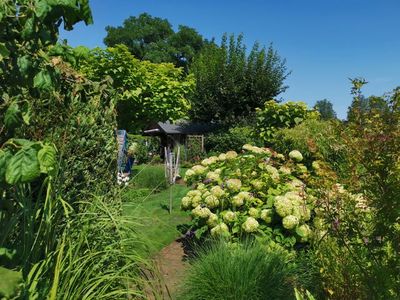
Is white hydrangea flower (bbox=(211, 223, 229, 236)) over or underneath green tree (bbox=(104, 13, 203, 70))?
underneath

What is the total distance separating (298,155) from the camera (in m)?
6.83

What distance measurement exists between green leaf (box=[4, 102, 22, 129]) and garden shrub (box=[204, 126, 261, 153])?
21.4m

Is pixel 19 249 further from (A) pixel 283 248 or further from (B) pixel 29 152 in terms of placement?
(A) pixel 283 248

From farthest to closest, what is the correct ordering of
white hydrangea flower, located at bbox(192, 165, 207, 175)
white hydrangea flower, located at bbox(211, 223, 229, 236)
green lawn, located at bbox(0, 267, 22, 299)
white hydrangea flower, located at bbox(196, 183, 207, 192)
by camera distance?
white hydrangea flower, located at bbox(192, 165, 207, 175) < white hydrangea flower, located at bbox(196, 183, 207, 192) < white hydrangea flower, located at bbox(211, 223, 229, 236) < green lawn, located at bbox(0, 267, 22, 299)

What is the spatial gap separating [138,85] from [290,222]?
14289 millimetres

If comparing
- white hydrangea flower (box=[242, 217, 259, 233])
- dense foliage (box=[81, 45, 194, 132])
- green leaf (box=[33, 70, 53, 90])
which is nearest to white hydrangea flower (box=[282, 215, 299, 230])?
white hydrangea flower (box=[242, 217, 259, 233])

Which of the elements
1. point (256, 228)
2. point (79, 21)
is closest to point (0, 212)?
point (79, 21)

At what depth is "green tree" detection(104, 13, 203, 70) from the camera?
48.8 m

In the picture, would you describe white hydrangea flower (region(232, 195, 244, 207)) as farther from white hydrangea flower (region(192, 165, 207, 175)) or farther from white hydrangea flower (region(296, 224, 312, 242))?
white hydrangea flower (region(192, 165, 207, 175))

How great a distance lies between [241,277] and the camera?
151 inches

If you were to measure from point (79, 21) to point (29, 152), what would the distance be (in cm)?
78

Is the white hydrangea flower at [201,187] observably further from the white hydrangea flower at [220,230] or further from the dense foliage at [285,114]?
the dense foliage at [285,114]

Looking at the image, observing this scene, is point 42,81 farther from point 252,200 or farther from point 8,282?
point 252,200

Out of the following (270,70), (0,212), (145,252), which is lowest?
(145,252)
